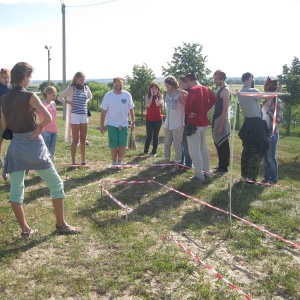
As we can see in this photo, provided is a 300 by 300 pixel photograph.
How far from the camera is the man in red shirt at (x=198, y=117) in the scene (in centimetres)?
581

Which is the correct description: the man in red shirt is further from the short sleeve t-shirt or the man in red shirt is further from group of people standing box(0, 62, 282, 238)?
the short sleeve t-shirt

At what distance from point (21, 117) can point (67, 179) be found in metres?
2.83

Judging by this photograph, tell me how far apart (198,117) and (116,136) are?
1.66 meters

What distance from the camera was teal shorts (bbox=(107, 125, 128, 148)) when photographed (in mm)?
6719

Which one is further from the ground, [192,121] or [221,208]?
[192,121]

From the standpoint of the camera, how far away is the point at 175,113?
21.5 ft

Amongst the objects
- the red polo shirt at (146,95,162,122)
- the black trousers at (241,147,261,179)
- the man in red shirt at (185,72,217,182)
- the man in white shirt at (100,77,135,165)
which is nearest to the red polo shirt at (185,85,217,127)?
the man in red shirt at (185,72,217,182)

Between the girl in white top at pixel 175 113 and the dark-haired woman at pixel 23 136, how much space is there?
3.12 metres

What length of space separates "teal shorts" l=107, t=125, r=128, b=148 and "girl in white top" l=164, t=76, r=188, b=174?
0.80 metres

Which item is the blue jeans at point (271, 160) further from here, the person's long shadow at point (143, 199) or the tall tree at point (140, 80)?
the tall tree at point (140, 80)

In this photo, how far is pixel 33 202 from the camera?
5184 mm

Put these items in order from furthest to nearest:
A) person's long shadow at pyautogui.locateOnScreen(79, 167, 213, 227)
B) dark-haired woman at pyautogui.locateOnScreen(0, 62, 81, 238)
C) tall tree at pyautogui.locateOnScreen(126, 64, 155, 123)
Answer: tall tree at pyautogui.locateOnScreen(126, 64, 155, 123) < person's long shadow at pyautogui.locateOnScreen(79, 167, 213, 227) < dark-haired woman at pyautogui.locateOnScreen(0, 62, 81, 238)

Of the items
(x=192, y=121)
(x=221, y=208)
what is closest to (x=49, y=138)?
(x=192, y=121)

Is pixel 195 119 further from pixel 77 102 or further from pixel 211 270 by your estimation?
pixel 211 270
